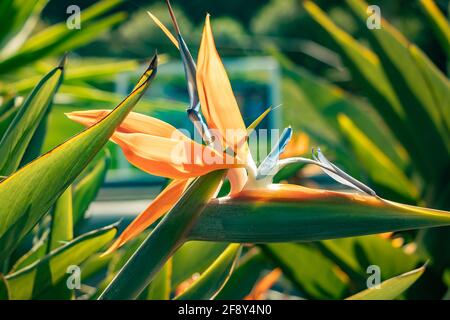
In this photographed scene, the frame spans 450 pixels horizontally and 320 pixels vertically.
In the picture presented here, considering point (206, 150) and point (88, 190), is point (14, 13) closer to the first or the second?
point (88, 190)

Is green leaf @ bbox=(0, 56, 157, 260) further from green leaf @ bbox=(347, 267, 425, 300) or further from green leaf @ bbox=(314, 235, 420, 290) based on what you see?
green leaf @ bbox=(314, 235, 420, 290)

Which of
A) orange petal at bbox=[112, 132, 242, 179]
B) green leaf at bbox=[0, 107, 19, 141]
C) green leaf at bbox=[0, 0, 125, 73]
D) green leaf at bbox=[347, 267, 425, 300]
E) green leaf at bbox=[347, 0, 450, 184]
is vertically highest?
green leaf at bbox=[0, 0, 125, 73]

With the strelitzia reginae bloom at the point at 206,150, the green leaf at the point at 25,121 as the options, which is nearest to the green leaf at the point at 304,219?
the strelitzia reginae bloom at the point at 206,150

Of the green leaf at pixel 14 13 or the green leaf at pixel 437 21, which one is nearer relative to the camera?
the green leaf at pixel 14 13

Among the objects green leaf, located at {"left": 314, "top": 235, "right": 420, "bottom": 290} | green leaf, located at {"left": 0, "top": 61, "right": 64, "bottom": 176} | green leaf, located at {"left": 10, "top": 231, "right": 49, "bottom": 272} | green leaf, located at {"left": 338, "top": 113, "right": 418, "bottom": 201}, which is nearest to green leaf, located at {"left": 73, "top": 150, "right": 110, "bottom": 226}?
green leaf, located at {"left": 10, "top": 231, "right": 49, "bottom": 272}

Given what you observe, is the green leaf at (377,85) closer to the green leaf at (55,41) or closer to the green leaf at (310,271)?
the green leaf at (310,271)

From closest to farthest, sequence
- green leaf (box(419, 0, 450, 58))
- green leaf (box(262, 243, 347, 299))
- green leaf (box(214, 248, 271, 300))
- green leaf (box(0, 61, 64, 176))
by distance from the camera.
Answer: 1. green leaf (box(0, 61, 64, 176))
2. green leaf (box(214, 248, 271, 300))
3. green leaf (box(262, 243, 347, 299))
4. green leaf (box(419, 0, 450, 58))
